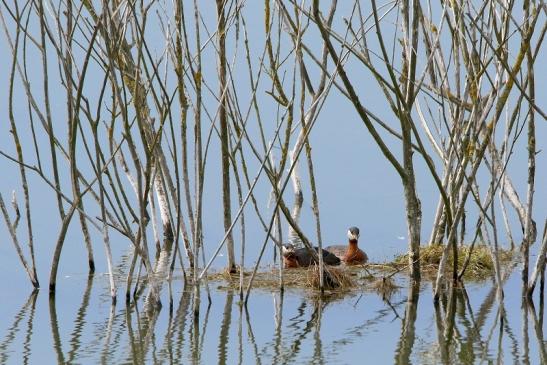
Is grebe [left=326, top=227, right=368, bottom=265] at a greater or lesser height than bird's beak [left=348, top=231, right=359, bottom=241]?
lesser

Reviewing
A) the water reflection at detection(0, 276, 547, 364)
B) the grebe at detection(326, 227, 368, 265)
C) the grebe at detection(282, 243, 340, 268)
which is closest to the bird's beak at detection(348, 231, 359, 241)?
the grebe at detection(326, 227, 368, 265)

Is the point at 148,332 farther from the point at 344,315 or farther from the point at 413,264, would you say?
the point at 413,264

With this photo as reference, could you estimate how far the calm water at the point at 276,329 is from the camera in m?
7.75

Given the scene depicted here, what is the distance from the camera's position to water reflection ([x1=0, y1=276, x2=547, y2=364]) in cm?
775

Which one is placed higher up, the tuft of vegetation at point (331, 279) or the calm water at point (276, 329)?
the tuft of vegetation at point (331, 279)

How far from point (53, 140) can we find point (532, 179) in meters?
3.03

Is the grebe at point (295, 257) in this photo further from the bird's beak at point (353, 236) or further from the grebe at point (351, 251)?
the bird's beak at point (353, 236)

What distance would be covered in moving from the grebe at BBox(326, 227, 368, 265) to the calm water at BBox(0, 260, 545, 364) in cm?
151

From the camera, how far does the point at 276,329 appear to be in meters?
8.45

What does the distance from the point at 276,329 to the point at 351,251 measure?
10.2 ft

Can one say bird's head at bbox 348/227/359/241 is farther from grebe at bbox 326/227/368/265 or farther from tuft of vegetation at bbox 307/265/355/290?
tuft of vegetation at bbox 307/265/355/290

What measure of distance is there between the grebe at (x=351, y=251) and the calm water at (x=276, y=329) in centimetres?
151

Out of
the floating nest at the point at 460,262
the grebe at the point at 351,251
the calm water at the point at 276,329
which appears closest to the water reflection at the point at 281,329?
the calm water at the point at 276,329

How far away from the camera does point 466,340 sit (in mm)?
8188
